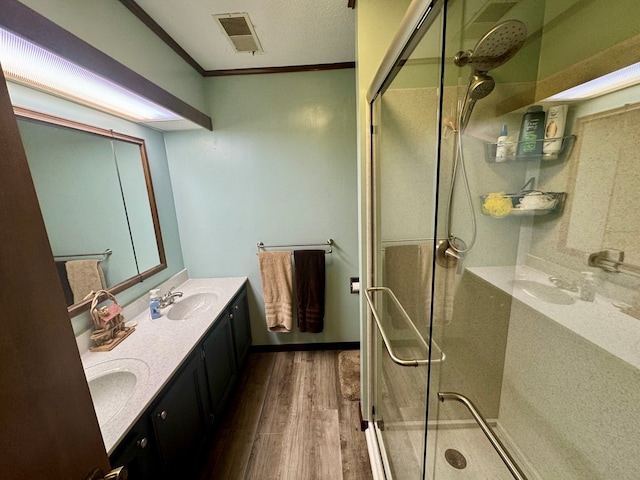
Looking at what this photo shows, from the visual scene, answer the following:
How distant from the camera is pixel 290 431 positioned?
1.69m

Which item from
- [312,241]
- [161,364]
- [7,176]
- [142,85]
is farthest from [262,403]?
[142,85]

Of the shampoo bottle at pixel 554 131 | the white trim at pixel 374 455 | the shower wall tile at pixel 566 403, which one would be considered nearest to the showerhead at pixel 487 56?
the shampoo bottle at pixel 554 131

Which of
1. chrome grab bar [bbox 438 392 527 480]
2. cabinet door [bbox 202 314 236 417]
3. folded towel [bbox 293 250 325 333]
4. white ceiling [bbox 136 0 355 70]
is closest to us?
chrome grab bar [bbox 438 392 527 480]

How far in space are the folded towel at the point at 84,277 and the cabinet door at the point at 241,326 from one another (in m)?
0.86

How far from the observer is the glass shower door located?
1.09 meters

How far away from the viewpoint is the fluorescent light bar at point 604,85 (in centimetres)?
83

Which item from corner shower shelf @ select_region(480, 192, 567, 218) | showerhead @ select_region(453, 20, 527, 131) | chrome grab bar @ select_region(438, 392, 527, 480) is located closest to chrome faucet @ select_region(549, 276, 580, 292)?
corner shower shelf @ select_region(480, 192, 567, 218)

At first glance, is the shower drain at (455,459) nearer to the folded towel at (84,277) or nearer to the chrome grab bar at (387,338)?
the chrome grab bar at (387,338)

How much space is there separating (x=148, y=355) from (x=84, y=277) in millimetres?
A: 574

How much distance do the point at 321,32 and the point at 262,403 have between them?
8.75ft

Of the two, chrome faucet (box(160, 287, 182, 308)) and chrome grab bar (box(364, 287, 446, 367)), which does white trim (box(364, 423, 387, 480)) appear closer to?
chrome grab bar (box(364, 287, 446, 367))

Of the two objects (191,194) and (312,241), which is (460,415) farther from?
(191,194)

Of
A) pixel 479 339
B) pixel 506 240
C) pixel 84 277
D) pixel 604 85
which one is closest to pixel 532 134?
pixel 604 85

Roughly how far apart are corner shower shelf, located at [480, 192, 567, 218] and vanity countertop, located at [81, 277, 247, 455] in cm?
173
